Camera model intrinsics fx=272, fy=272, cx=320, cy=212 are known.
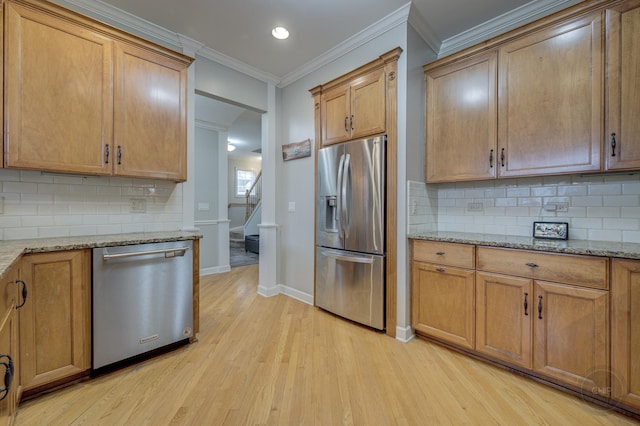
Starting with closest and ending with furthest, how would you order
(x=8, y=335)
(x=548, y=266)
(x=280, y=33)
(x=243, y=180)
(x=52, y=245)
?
(x=8, y=335) → (x=52, y=245) → (x=548, y=266) → (x=280, y=33) → (x=243, y=180)

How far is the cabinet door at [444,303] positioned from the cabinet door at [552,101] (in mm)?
935

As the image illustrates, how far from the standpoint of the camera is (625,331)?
1.50 meters

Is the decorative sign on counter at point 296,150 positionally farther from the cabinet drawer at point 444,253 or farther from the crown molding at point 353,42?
the cabinet drawer at point 444,253

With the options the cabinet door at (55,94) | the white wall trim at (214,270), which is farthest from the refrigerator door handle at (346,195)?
the white wall trim at (214,270)

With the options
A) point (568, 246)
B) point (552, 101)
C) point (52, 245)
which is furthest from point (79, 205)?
point (552, 101)

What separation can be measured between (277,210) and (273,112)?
128 centimetres

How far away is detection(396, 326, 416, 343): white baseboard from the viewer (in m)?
2.36

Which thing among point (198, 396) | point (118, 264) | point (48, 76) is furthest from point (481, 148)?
point (48, 76)

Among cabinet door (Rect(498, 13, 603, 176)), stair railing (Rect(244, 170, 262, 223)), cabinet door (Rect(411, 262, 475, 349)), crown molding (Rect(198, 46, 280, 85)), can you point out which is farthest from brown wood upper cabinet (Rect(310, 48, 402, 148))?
stair railing (Rect(244, 170, 262, 223))

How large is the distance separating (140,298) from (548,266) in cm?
278

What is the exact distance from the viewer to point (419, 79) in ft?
8.26

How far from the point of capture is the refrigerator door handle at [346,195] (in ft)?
8.87

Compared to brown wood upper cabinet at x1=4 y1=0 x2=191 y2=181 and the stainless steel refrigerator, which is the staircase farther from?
brown wood upper cabinet at x1=4 y1=0 x2=191 y2=181

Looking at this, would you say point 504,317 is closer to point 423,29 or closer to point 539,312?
point 539,312
